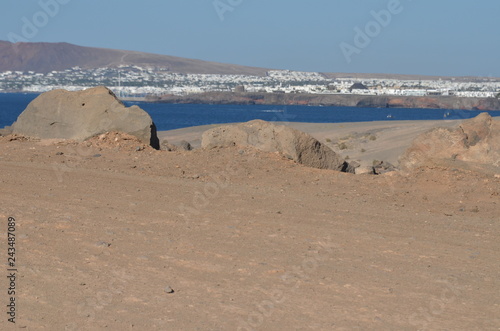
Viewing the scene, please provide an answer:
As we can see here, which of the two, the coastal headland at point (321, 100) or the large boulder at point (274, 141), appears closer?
the large boulder at point (274, 141)

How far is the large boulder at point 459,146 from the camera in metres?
Result: 13.1

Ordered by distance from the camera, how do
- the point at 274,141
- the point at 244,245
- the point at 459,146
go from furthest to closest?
the point at 274,141, the point at 459,146, the point at 244,245

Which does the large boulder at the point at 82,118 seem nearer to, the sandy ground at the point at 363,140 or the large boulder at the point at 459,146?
the large boulder at the point at 459,146

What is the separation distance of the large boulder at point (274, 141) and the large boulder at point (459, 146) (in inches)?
69.6

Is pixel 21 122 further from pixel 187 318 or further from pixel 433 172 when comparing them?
pixel 187 318

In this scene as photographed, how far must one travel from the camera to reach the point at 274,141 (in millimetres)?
14375

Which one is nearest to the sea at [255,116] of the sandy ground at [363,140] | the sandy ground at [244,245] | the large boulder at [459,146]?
the sandy ground at [363,140]

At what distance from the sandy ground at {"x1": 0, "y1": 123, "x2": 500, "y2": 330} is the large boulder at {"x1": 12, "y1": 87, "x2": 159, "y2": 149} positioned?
1983mm

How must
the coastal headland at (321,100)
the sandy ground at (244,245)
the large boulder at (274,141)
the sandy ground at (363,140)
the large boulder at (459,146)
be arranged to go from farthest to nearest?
1. the coastal headland at (321,100)
2. the sandy ground at (363,140)
3. the large boulder at (274,141)
4. the large boulder at (459,146)
5. the sandy ground at (244,245)

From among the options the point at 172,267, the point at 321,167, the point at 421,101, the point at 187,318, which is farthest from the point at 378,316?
the point at 421,101

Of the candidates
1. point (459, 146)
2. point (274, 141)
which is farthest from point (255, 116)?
point (459, 146)

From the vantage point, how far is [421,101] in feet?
556

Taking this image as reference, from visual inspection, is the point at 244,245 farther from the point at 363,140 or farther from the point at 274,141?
the point at 363,140

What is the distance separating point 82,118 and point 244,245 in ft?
28.9
